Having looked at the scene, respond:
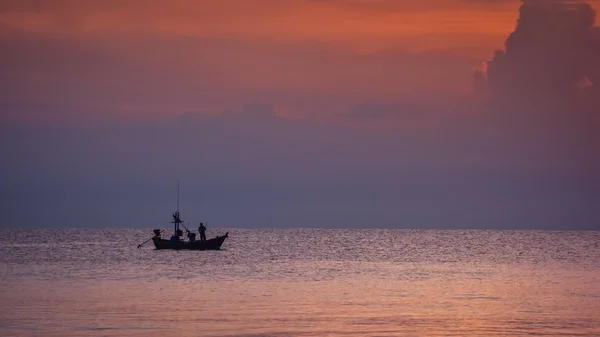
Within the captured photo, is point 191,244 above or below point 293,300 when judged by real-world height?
above

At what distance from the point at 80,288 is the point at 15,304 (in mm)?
7891

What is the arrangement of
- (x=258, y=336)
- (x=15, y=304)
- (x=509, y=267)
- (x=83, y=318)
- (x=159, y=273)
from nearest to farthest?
(x=258, y=336) < (x=83, y=318) < (x=15, y=304) < (x=159, y=273) < (x=509, y=267)

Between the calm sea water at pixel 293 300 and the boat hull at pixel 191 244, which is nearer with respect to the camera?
the calm sea water at pixel 293 300

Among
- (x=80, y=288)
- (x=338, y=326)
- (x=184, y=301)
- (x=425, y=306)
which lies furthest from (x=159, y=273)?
(x=338, y=326)

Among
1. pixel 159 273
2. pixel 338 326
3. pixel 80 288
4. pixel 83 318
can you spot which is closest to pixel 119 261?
pixel 159 273

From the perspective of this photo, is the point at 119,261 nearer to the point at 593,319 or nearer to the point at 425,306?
the point at 425,306

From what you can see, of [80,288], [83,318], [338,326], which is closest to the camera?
[338,326]

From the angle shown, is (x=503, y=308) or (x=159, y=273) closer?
(x=503, y=308)

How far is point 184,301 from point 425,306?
10.2 meters

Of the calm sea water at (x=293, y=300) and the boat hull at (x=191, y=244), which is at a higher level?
the boat hull at (x=191, y=244)

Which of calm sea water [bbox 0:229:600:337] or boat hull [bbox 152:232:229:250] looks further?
boat hull [bbox 152:232:229:250]

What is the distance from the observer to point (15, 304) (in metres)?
37.5

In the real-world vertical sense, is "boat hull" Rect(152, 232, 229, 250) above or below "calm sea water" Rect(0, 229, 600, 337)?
above

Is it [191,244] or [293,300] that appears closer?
[293,300]
